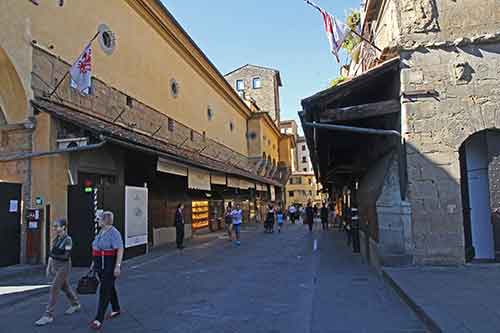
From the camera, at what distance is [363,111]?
32.3ft

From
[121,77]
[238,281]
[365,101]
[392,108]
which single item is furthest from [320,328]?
[121,77]

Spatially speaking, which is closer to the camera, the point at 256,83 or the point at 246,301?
the point at 246,301

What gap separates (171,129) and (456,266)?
15.3 metres

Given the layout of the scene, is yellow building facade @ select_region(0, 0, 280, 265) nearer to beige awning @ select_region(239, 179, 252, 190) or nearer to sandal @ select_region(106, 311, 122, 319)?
beige awning @ select_region(239, 179, 252, 190)

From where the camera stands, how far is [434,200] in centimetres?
898

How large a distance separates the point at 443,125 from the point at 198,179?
10245mm

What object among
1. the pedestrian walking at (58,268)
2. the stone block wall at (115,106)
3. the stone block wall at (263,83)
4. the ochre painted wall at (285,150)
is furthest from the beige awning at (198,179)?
the ochre painted wall at (285,150)

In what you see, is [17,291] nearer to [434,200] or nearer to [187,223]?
[434,200]

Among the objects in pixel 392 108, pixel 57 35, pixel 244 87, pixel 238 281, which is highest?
pixel 244 87

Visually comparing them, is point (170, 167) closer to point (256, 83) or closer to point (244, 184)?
point (244, 184)

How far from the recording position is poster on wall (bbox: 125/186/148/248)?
502 inches

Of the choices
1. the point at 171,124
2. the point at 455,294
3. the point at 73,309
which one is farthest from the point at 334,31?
the point at 171,124

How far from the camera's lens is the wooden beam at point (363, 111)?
31.5 ft

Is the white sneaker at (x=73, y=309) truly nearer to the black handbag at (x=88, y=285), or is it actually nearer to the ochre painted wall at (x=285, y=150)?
the black handbag at (x=88, y=285)
